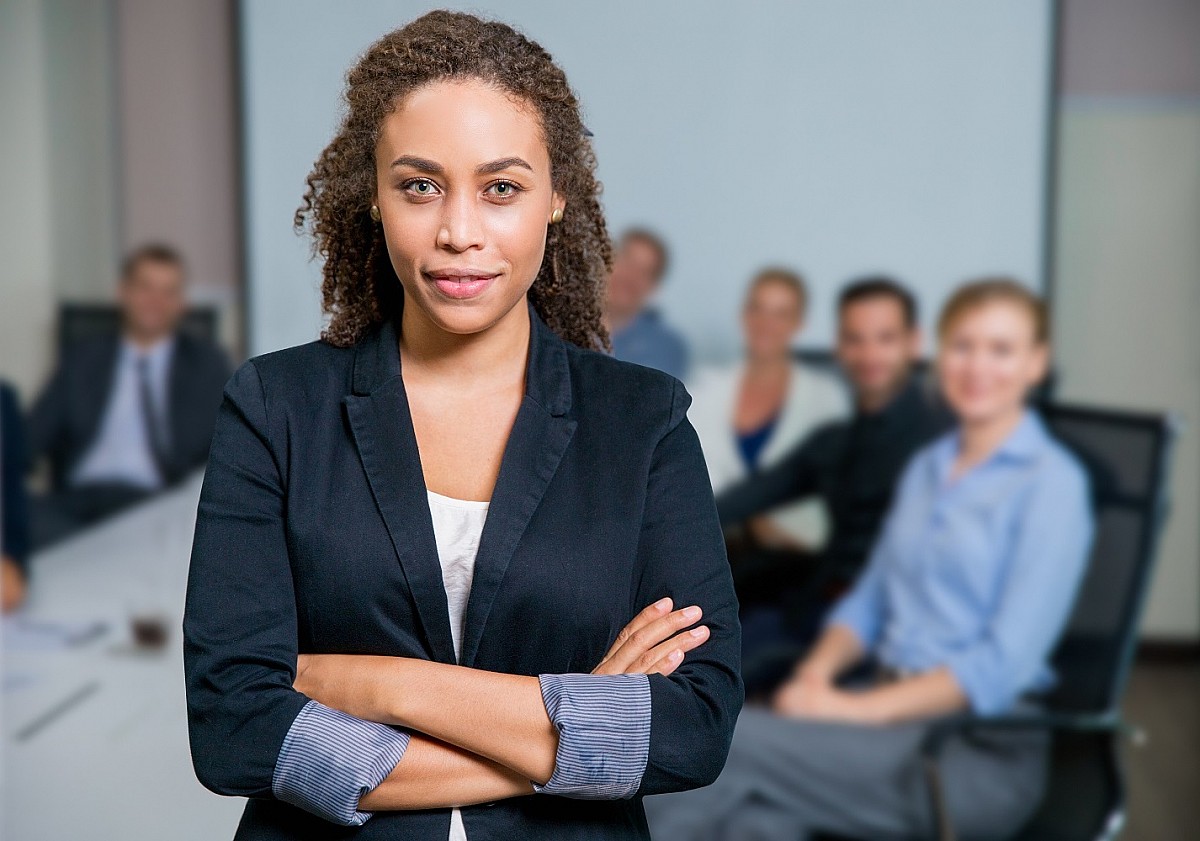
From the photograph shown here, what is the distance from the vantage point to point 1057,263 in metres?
3.27

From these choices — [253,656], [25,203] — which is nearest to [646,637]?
[253,656]

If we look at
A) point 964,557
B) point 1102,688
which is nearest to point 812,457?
point 964,557

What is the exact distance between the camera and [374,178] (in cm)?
98

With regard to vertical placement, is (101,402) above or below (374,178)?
below

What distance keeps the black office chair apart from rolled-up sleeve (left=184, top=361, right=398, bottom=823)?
152 centimetres

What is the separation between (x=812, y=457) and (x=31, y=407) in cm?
211

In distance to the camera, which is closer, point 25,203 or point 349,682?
point 349,682

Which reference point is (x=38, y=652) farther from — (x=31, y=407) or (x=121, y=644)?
(x=31, y=407)

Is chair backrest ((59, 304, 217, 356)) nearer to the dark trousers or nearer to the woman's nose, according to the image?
the dark trousers

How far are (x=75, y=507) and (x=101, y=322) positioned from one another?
51 centimetres

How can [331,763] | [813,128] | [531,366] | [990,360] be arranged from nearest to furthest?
[331,763] < [531,366] < [990,360] < [813,128]

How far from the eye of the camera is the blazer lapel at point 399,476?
925 mm

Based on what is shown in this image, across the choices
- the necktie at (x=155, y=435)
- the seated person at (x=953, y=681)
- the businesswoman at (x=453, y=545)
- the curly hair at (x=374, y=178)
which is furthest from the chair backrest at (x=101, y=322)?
the businesswoman at (x=453, y=545)

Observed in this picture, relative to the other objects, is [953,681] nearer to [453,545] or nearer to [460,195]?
[453,545]
